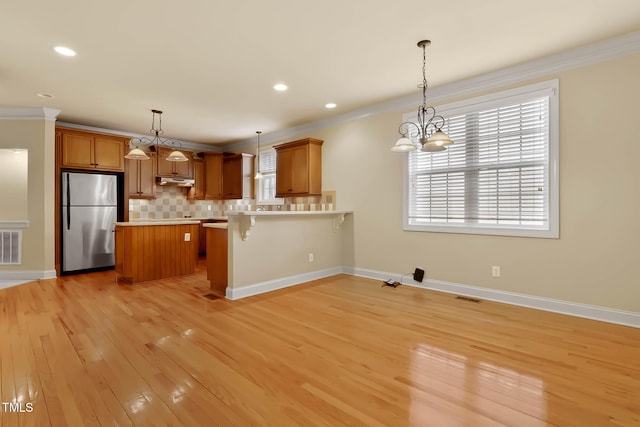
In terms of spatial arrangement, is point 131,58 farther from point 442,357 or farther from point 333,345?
point 442,357

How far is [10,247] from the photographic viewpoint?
189 inches

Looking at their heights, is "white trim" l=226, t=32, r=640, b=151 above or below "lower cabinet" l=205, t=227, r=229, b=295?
above

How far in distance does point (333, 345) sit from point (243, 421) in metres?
1.03

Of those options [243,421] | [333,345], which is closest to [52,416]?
[243,421]

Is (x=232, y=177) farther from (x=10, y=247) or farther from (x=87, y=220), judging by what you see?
(x=10, y=247)

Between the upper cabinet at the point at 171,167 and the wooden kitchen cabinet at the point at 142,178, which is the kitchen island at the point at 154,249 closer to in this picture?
the wooden kitchen cabinet at the point at 142,178

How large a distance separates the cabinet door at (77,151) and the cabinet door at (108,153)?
86 mm

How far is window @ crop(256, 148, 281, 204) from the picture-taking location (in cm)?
653

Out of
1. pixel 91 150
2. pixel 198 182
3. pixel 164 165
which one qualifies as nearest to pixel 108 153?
pixel 91 150

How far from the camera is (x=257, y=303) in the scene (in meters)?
3.61

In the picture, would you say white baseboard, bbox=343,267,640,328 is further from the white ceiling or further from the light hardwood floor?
the white ceiling

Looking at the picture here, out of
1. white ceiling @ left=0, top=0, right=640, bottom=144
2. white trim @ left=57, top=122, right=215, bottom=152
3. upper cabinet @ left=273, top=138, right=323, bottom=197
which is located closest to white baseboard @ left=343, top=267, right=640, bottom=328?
upper cabinet @ left=273, top=138, right=323, bottom=197

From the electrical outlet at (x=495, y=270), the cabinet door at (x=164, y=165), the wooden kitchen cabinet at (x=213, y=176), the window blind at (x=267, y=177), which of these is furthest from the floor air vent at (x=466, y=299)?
the cabinet door at (x=164, y=165)

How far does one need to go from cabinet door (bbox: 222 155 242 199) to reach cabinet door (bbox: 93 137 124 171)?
207 centimetres
